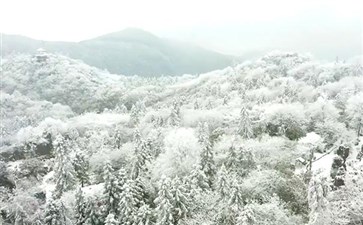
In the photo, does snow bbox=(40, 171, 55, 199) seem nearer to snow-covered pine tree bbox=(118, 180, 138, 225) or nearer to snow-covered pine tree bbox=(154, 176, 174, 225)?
snow-covered pine tree bbox=(118, 180, 138, 225)

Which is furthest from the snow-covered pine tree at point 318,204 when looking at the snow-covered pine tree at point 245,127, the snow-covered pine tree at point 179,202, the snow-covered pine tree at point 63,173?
the snow-covered pine tree at point 245,127

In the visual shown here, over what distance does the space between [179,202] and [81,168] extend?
3444 cm

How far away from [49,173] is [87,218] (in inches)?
1587

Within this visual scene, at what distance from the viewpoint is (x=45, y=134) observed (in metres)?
127

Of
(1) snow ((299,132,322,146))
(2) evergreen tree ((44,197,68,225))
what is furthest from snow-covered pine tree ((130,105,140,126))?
(2) evergreen tree ((44,197,68,225))

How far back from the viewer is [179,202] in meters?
57.0

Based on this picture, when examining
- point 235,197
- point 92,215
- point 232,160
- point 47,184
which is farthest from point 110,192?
point 47,184

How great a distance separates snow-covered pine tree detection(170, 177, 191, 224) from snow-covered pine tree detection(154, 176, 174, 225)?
0.77 metres

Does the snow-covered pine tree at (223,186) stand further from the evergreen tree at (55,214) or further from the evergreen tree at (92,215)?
the evergreen tree at (55,214)

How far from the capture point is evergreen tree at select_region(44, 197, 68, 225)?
63278 mm

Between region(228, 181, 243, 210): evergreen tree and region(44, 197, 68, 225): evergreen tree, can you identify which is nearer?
region(228, 181, 243, 210): evergreen tree

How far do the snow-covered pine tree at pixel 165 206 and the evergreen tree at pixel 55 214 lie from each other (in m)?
14.0

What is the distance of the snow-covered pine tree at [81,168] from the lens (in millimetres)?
83000

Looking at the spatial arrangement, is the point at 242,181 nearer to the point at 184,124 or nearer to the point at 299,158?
the point at 299,158
